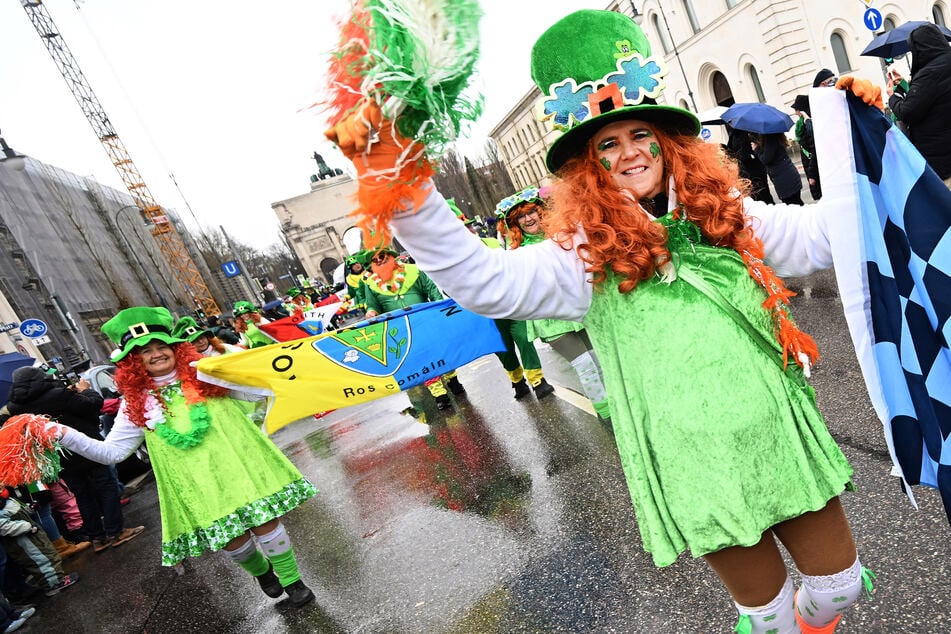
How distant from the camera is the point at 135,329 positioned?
11.0ft

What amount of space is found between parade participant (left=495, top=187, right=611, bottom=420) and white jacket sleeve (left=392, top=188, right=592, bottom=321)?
2.33 m

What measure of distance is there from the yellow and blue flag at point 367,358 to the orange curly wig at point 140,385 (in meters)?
0.52

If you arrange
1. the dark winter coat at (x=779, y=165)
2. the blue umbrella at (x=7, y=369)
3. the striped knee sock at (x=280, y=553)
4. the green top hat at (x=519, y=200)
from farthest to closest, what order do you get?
the blue umbrella at (x=7, y=369) → the dark winter coat at (x=779, y=165) → the green top hat at (x=519, y=200) → the striped knee sock at (x=280, y=553)

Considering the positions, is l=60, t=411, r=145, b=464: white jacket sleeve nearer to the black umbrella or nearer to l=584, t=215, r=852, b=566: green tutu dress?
l=584, t=215, r=852, b=566: green tutu dress

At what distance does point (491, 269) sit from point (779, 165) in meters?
6.29

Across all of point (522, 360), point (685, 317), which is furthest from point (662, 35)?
point (685, 317)

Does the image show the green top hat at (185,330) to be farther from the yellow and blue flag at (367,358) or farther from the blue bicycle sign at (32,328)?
the blue bicycle sign at (32,328)

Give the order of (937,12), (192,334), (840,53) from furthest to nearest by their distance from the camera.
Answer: (840,53)
(937,12)
(192,334)

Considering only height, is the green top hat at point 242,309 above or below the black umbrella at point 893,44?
above

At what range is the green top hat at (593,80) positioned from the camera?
160 centimetres

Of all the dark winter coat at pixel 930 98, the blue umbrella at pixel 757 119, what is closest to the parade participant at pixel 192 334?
the dark winter coat at pixel 930 98

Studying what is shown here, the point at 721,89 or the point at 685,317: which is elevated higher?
the point at 721,89

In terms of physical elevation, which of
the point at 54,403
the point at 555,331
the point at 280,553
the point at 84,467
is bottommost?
the point at 280,553

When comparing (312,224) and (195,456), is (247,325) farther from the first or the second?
(312,224)
